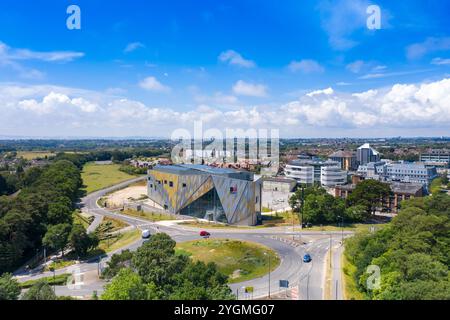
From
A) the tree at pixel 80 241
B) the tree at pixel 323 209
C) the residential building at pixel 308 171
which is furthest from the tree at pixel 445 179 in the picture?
the tree at pixel 80 241

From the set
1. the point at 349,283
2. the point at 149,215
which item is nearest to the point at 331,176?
the point at 149,215

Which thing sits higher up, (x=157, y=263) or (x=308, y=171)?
(x=308, y=171)

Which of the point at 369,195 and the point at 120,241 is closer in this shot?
the point at 120,241

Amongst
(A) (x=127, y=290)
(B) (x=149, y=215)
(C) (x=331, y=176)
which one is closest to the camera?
(A) (x=127, y=290)

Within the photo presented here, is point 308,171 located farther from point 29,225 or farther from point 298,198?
point 29,225
